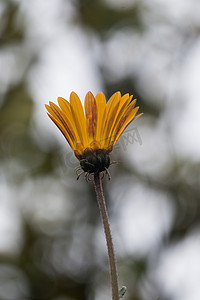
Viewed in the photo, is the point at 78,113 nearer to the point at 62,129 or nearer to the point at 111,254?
the point at 62,129

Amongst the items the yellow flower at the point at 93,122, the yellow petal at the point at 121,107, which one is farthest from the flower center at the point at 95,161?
the yellow petal at the point at 121,107

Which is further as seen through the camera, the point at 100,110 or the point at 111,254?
the point at 100,110

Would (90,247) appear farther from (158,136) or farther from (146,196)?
(158,136)

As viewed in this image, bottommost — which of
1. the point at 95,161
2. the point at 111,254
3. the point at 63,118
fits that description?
the point at 111,254

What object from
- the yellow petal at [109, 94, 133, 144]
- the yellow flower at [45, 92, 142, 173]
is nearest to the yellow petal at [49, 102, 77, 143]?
the yellow flower at [45, 92, 142, 173]

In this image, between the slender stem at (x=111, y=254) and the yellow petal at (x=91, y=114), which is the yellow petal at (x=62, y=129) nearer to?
the yellow petal at (x=91, y=114)

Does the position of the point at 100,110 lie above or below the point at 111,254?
above

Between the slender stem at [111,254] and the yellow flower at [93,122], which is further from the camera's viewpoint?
the yellow flower at [93,122]

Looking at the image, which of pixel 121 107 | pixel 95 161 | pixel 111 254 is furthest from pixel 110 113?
pixel 111 254

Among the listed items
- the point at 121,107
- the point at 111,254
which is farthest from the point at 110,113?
the point at 111,254
